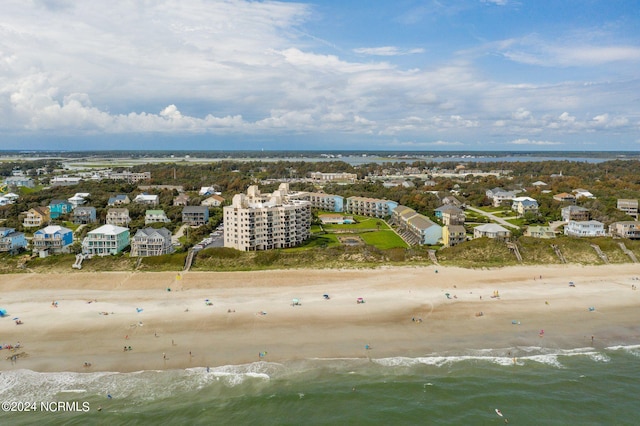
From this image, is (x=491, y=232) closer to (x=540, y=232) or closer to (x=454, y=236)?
(x=454, y=236)

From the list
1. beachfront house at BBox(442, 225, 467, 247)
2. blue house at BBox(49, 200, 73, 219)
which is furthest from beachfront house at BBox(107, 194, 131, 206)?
beachfront house at BBox(442, 225, 467, 247)

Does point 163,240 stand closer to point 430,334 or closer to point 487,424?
point 430,334

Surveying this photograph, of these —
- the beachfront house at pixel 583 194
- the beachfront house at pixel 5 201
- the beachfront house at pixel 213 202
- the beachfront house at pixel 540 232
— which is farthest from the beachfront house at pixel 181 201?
the beachfront house at pixel 583 194

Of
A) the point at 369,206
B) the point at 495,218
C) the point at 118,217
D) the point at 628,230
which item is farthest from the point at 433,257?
the point at 118,217

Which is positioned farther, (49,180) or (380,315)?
(49,180)

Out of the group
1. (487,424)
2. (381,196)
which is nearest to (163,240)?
(487,424)

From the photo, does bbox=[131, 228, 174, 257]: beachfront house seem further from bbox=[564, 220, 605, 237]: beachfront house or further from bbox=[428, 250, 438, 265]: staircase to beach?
bbox=[564, 220, 605, 237]: beachfront house
